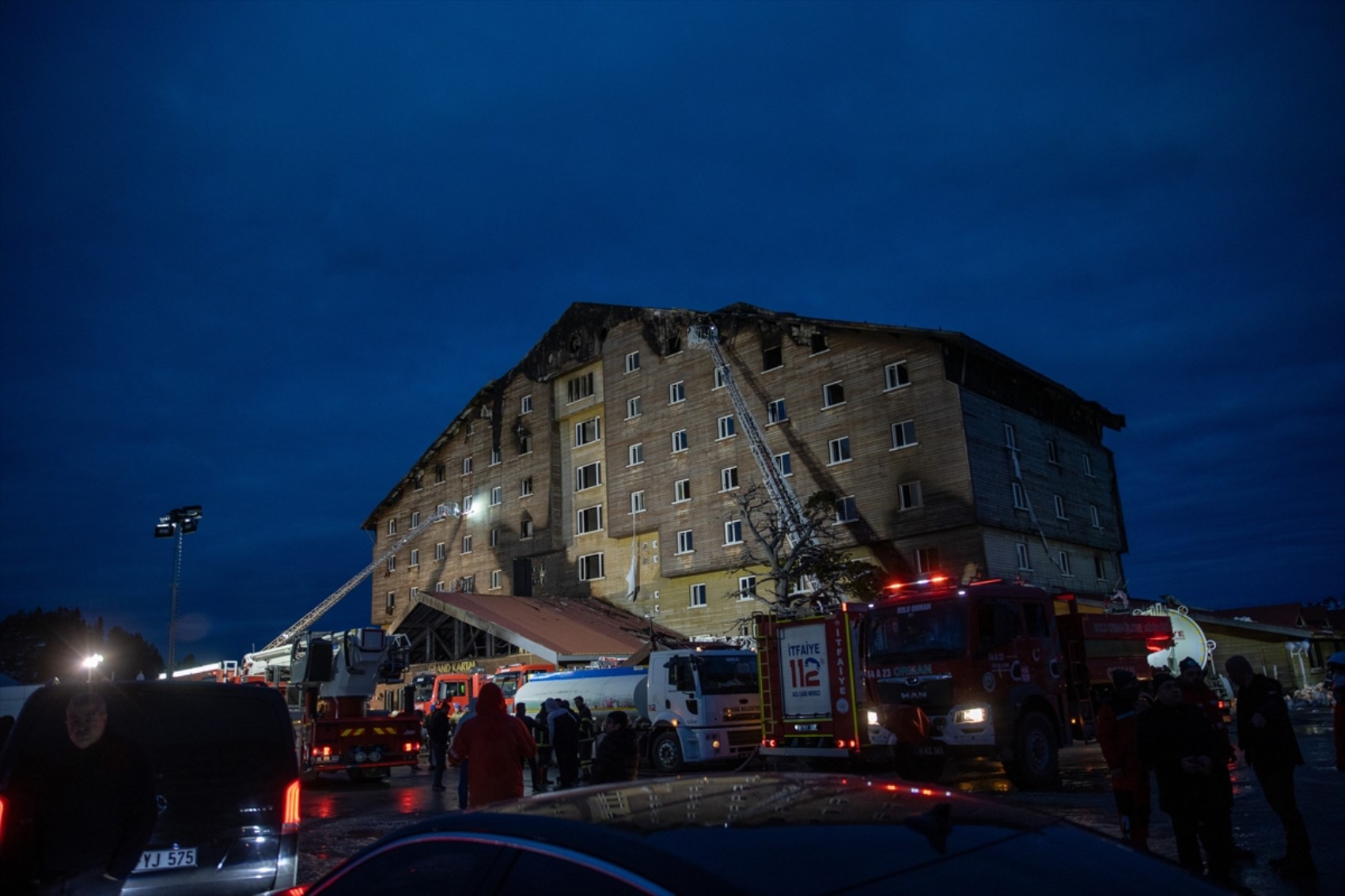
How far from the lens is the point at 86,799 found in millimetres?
5871

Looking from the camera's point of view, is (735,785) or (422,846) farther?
(735,785)

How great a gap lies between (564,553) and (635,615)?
6.61 m

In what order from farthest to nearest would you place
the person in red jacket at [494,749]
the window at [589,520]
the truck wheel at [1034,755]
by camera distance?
the window at [589,520], the truck wheel at [1034,755], the person in red jacket at [494,749]

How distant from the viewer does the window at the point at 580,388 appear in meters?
48.9

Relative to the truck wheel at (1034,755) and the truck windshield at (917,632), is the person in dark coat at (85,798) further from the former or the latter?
the truck wheel at (1034,755)

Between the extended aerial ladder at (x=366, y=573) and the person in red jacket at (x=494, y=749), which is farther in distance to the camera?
the extended aerial ladder at (x=366, y=573)

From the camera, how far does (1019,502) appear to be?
35.5 m

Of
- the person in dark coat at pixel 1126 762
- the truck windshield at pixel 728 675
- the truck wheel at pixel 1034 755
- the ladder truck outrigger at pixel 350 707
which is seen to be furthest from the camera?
the ladder truck outrigger at pixel 350 707

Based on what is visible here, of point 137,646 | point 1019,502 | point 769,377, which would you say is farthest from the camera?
point 137,646

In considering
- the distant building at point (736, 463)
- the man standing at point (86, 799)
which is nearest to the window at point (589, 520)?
the distant building at point (736, 463)

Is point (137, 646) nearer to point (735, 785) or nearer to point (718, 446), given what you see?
point (718, 446)

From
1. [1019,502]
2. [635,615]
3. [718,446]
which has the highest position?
[718,446]

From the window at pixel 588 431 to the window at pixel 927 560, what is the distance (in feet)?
63.0

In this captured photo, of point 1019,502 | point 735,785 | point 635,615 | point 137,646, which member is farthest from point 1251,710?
point 137,646
